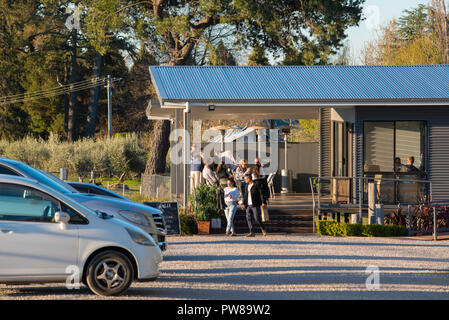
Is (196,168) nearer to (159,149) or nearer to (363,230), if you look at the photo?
(363,230)

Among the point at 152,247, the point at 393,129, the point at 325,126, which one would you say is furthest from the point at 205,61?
the point at 152,247

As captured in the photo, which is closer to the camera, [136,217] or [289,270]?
[289,270]

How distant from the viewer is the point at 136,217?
14016mm

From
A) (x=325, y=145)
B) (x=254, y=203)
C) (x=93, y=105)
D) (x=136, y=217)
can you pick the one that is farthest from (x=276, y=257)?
(x=93, y=105)

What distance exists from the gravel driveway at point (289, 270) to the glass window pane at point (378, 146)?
12.6 feet

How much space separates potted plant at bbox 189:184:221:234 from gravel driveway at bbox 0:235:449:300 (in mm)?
926

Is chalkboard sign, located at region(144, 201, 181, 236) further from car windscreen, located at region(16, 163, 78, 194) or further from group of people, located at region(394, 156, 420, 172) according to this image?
group of people, located at region(394, 156, 420, 172)

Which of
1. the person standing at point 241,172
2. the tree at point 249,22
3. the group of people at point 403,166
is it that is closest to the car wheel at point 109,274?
the person standing at point 241,172

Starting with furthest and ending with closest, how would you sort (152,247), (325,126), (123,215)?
(325,126), (123,215), (152,247)

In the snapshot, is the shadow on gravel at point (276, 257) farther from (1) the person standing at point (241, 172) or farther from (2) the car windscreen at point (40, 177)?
(1) the person standing at point (241, 172)

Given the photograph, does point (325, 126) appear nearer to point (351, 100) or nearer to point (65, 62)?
point (351, 100)

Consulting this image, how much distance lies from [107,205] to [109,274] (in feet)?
12.3
